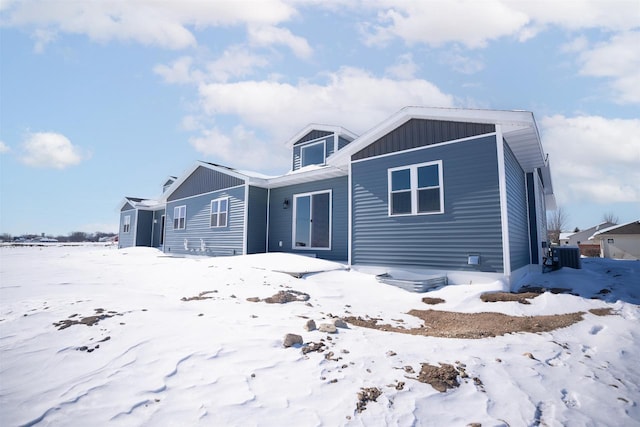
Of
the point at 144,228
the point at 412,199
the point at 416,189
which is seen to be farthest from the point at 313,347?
the point at 144,228

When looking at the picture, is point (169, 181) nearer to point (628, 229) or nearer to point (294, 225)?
point (294, 225)

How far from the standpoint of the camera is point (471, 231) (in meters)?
7.35

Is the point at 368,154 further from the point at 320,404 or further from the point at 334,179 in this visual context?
the point at 320,404

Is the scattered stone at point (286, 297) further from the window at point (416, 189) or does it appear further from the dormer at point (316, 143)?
the dormer at point (316, 143)

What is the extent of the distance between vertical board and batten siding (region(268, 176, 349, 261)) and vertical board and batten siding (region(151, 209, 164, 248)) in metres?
13.7

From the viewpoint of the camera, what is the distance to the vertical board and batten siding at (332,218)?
10.7m

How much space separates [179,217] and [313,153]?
29.5 ft

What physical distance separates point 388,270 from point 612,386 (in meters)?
5.75

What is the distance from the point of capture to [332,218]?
1109 centimetres

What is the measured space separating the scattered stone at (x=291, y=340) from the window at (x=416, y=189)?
18.5ft

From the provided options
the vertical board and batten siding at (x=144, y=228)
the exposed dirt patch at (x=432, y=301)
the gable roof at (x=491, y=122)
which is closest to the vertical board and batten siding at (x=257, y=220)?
the gable roof at (x=491, y=122)

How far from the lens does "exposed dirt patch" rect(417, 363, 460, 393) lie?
2669mm

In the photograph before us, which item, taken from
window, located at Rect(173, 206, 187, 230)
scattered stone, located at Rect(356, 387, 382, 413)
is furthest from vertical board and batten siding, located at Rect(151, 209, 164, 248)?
scattered stone, located at Rect(356, 387, 382, 413)

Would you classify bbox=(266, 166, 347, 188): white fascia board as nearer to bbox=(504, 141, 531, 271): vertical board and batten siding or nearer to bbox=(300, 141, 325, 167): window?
bbox=(300, 141, 325, 167): window
